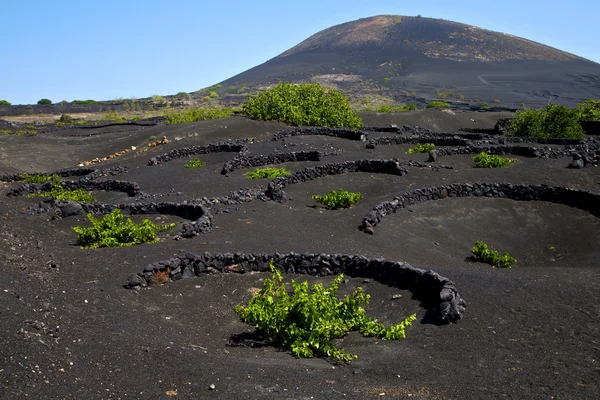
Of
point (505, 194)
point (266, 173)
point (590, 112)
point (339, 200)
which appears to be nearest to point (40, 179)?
point (266, 173)

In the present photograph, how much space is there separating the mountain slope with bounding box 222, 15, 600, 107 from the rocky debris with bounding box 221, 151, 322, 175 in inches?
2097

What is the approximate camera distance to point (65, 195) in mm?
19953

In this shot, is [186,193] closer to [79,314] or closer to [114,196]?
[114,196]

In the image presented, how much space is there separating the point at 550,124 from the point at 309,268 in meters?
27.6

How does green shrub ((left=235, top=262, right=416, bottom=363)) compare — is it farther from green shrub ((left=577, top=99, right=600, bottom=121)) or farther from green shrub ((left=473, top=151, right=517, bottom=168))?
green shrub ((left=577, top=99, right=600, bottom=121))

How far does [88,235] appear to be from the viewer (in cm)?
1315

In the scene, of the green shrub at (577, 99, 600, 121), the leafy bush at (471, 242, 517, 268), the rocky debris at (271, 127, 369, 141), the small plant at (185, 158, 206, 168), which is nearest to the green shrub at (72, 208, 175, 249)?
the leafy bush at (471, 242, 517, 268)

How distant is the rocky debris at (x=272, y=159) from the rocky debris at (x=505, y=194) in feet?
28.0

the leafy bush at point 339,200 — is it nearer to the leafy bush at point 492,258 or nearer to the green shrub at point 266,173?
the leafy bush at point 492,258

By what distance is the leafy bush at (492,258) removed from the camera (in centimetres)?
1346

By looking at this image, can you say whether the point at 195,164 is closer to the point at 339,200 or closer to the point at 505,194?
the point at 339,200

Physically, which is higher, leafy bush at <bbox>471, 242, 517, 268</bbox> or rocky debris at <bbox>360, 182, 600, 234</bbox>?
rocky debris at <bbox>360, 182, 600, 234</bbox>

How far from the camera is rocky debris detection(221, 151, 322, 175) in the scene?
2573 centimetres

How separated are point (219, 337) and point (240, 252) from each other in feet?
11.8
